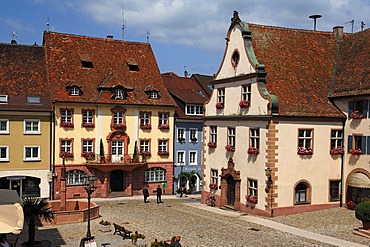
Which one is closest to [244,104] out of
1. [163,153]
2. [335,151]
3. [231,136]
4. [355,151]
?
[231,136]

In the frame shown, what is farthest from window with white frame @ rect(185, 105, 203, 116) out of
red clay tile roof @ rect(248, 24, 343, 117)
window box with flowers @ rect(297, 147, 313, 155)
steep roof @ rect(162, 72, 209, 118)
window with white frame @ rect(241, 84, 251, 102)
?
window box with flowers @ rect(297, 147, 313, 155)

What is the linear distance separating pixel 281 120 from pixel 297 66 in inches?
209

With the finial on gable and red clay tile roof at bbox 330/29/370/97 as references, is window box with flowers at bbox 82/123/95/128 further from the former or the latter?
red clay tile roof at bbox 330/29/370/97

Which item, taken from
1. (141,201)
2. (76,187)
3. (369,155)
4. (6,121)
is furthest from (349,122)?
(6,121)

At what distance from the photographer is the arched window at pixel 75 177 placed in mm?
41125

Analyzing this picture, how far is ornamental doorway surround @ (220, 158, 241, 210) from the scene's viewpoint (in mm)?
32094

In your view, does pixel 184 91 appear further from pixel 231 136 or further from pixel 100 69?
pixel 231 136

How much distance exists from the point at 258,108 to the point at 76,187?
1909cm

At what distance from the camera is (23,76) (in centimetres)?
4125

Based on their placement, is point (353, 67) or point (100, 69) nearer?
point (353, 67)

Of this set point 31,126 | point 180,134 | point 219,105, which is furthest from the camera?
point 180,134

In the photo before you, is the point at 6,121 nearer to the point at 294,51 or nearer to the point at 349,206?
the point at 294,51

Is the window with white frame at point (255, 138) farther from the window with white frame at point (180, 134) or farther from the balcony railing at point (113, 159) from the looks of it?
the window with white frame at point (180, 134)

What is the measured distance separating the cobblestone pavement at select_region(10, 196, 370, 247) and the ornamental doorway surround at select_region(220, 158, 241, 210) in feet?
6.15
